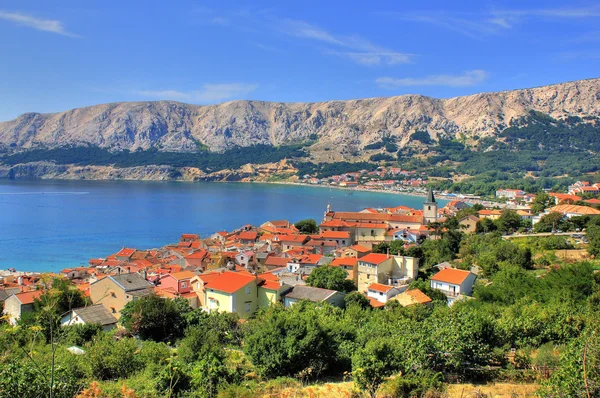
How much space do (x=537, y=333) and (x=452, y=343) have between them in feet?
11.2

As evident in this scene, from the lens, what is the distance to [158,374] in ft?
24.8

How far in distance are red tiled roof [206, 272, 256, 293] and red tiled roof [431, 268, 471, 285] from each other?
866 centimetres

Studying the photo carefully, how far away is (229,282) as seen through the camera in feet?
55.7

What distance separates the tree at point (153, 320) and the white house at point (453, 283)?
11516mm

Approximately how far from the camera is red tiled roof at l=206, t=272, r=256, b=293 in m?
16.4

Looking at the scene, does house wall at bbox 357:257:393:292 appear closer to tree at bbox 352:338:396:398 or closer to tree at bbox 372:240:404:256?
tree at bbox 372:240:404:256

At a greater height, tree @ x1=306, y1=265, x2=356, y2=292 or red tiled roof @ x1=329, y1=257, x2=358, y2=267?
tree @ x1=306, y1=265, x2=356, y2=292

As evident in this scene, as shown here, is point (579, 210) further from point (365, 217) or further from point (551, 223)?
point (365, 217)

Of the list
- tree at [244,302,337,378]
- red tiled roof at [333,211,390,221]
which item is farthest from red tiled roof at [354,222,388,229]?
tree at [244,302,337,378]

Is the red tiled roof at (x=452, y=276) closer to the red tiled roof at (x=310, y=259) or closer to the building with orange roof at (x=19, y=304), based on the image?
the red tiled roof at (x=310, y=259)

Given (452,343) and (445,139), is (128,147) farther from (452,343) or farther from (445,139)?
(452,343)

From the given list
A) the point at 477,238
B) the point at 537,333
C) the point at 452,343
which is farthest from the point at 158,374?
the point at 477,238

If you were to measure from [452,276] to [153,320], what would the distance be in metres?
13.1

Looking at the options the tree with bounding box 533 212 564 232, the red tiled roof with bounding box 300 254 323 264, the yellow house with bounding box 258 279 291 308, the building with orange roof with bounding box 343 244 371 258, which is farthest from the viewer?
the tree with bounding box 533 212 564 232
